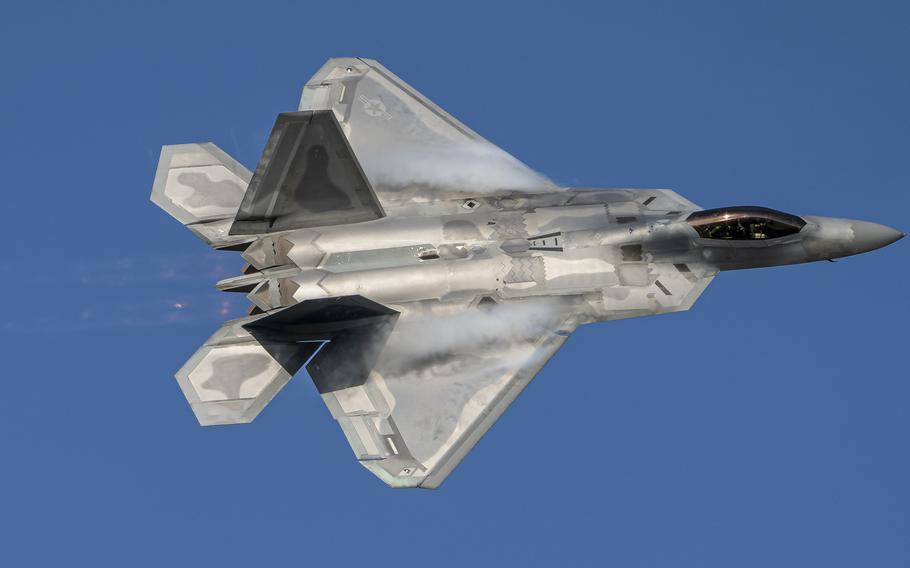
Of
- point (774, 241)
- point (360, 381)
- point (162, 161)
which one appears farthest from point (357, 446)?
point (774, 241)

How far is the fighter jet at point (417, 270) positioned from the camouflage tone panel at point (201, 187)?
0.09 ft

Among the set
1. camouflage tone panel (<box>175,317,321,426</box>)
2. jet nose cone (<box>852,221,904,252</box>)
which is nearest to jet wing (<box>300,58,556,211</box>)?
camouflage tone panel (<box>175,317,321,426</box>)

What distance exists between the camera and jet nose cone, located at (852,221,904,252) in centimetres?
2697

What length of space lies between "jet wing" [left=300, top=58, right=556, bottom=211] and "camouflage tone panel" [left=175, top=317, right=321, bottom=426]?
371cm

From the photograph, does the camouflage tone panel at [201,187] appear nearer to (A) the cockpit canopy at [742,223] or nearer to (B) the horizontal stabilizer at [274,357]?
(B) the horizontal stabilizer at [274,357]

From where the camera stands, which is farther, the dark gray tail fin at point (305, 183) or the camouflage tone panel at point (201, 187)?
the camouflage tone panel at point (201, 187)

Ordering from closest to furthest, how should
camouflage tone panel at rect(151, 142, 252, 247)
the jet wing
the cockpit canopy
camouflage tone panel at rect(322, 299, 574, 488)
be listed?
camouflage tone panel at rect(322, 299, 574, 488)
the cockpit canopy
camouflage tone panel at rect(151, 142, 252, 247)
the jet wing

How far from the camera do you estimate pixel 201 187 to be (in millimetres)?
27109

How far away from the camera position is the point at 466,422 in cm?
2564

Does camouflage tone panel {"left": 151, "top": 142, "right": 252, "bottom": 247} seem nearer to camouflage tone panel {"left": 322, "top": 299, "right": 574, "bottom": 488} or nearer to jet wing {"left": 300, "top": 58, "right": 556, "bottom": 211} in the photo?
jet wing {"left": 300, "top": 58, "right": 556, "bottom": 211}

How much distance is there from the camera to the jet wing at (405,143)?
27.5m

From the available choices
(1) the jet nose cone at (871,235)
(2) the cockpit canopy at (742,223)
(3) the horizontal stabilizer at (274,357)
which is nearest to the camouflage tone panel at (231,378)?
(3) the horizontal stabilizer at (274,357)

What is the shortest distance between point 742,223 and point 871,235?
2.60 meters

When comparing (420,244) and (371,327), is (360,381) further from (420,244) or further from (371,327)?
(420,244)
